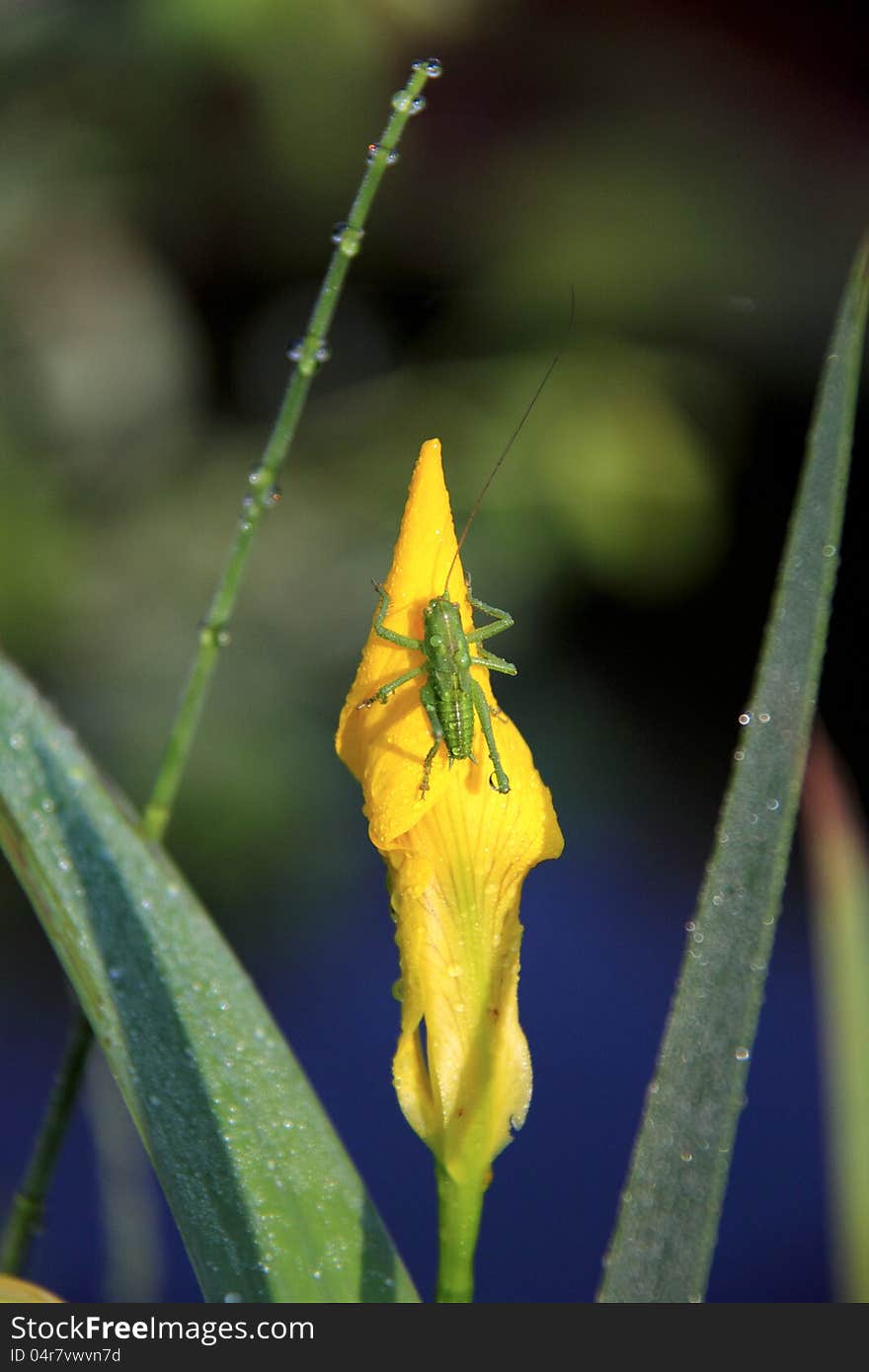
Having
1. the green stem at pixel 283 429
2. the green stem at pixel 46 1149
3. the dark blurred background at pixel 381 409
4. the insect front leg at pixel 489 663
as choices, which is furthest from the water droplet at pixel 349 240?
the dark blurred background at pixel 381 409

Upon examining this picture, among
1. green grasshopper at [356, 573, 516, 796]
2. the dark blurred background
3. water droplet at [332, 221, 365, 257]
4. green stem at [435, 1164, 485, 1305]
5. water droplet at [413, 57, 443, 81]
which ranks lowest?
green stem at [435, 1164, 485, 1305]

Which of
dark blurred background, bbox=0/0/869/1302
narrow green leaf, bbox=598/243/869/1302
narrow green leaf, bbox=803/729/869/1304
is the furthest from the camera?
dark blurred background, bbox=0/0/869/1302

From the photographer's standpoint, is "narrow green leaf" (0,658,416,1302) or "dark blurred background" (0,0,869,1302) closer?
"narrow green leaf" (0,658,416,1302)

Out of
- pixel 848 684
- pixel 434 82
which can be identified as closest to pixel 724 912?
pixel 434 82

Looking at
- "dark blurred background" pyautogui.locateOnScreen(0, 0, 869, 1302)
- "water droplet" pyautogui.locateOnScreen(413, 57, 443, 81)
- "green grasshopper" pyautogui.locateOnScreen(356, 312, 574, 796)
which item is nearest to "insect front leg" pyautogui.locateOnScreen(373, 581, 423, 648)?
"green grasshopper" pyautogui.locateOnScreen(356, 312, 574, 796)

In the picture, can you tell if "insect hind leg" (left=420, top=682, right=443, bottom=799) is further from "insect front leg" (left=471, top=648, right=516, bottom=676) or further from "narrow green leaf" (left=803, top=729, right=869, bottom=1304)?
"narrow green leaf" (left=803, top=729, right=869, bottom=1304)

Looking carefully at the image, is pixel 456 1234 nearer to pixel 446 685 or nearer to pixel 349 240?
pixel 446 685

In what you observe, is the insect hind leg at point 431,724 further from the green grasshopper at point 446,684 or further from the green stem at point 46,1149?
the green stem at point 46,1149

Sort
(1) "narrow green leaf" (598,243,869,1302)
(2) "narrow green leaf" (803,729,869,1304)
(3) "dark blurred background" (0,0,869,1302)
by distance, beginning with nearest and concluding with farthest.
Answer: (1) "narrow green leaf" (598,243,869,1302) → (2) "narrow green leaf" (803,729,869,1304) → (3) "dark blurred background" (0,0,869,1302)
